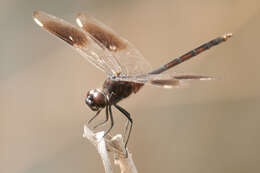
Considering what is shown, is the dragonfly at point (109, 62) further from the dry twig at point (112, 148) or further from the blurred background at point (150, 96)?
the blurred background at point (150, 96)

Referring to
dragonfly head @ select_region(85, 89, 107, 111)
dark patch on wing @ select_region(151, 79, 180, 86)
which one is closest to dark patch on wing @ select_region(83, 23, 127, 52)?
dragonfly head @ select_region(85, 89, 107, 111)

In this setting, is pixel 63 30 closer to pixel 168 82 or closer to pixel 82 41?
pixel 82 41

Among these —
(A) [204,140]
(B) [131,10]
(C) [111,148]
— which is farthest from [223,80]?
(C) [111,148]

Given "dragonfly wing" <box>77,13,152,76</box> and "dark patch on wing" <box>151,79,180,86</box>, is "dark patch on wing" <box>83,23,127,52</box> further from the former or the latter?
"dark patch on wing" <box>151,79,180,86</box>

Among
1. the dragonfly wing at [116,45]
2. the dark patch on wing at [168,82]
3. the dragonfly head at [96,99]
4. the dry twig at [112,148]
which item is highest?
the dragonfly wing at [116,45]

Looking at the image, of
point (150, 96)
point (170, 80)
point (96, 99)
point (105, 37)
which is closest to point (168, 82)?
point (170, 80)

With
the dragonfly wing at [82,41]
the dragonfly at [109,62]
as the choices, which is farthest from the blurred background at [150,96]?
the dragonfly wing at [82,41]
